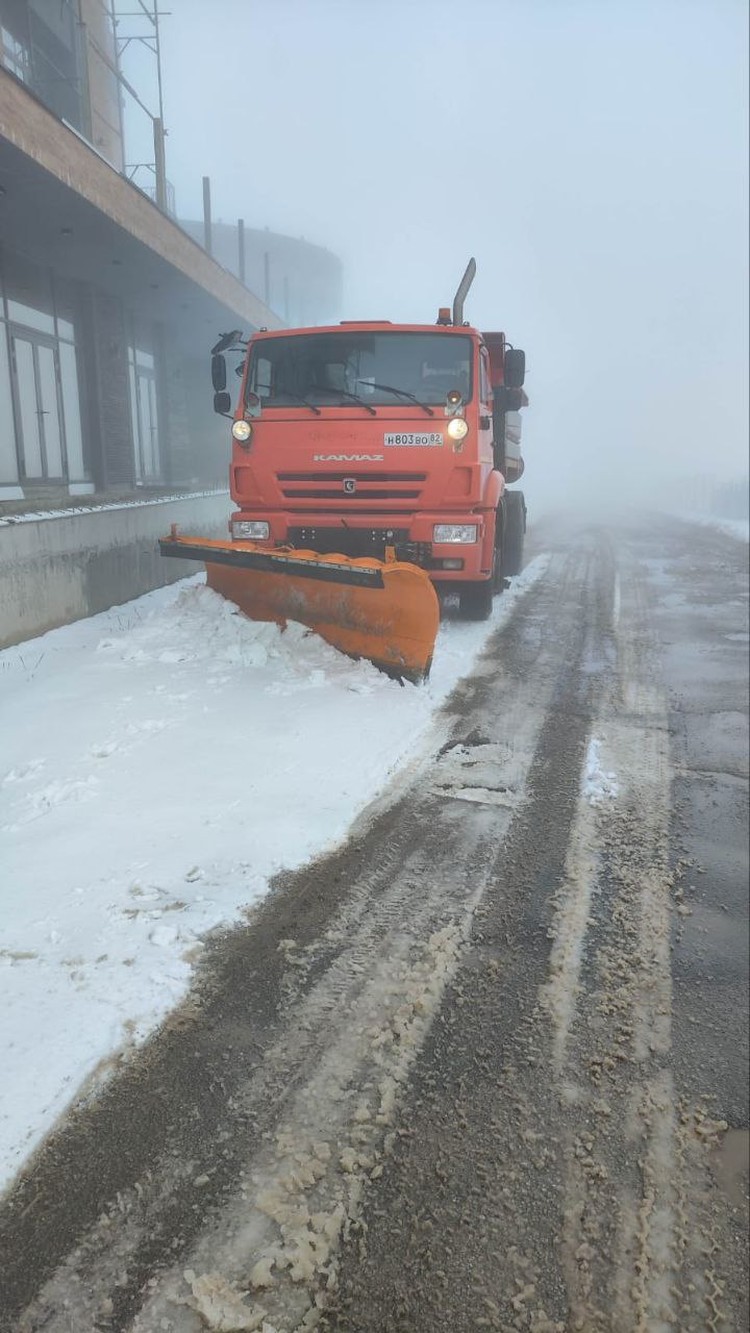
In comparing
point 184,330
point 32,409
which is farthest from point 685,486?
point 32,409

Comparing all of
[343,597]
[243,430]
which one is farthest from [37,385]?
[343,597]

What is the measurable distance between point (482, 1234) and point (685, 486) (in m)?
52.7

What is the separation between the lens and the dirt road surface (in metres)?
1.70

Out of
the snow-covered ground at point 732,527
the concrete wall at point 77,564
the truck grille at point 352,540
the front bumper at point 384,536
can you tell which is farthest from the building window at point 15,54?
the snow-covered ground at point 732,527

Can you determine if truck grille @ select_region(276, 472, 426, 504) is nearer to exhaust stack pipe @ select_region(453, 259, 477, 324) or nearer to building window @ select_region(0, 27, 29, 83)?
exhaust stack pipe @ select_region(453, 259, 477, 324)

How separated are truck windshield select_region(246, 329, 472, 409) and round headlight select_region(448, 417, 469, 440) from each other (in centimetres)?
36

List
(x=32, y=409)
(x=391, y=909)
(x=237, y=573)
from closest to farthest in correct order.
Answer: (x=391, y=909) → (x=237, y=573) → (x=32, y=409)

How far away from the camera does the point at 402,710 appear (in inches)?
220

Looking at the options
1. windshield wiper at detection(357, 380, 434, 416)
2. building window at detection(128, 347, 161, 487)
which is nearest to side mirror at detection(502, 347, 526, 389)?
windshield wiper at detection(357, 380, 434, 416)

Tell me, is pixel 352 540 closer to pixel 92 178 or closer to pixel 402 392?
pixel 402 392

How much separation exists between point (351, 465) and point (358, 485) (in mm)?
182

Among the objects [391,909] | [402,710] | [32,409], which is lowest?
[391,909]

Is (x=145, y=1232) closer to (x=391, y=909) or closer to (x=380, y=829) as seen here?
(x=391, y=909)

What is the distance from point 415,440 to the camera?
266 inches
